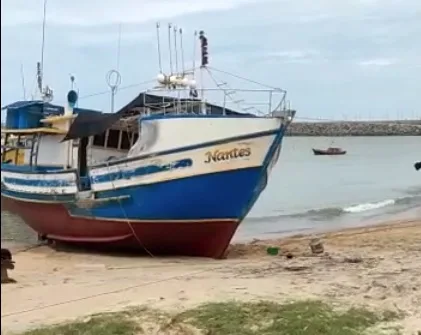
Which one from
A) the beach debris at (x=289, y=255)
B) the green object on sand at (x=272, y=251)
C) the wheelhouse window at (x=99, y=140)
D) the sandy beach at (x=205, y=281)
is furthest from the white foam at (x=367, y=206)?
the wheelhouse window at (x=99, y=140)

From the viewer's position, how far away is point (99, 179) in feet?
45.3

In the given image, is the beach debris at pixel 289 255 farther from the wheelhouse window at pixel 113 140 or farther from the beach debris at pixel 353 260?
the wheelhouse window at pixel 113 140

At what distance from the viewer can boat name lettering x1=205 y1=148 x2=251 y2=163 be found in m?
12.7

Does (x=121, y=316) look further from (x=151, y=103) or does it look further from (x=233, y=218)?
(x=151, y=103)

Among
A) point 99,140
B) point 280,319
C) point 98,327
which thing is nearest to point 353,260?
point 99,140

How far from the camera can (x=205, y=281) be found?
34.4 ft

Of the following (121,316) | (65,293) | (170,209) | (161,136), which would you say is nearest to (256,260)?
(170,209)

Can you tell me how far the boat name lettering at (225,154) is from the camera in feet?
41.8

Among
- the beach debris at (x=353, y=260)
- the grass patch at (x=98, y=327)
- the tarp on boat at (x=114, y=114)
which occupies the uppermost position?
the tarp on boat at (x=114, y=114)

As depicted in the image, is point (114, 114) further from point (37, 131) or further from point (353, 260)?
point (353, 260)

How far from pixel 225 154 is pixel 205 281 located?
2.92 m

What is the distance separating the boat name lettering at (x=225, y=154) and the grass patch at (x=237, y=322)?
5114mm

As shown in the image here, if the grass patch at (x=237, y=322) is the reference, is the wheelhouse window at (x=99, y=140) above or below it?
above

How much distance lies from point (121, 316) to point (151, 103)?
720 cm
